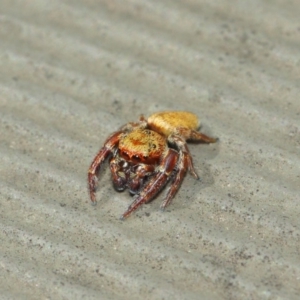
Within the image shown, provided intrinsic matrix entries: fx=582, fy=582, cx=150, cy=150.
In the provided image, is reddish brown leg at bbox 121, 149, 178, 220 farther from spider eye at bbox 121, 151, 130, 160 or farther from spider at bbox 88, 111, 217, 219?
spider eye at bbox 121, 151, 130, 160

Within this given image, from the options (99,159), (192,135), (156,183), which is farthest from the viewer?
(192,135)

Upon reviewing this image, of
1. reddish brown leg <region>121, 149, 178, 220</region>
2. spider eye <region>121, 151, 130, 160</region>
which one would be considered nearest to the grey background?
reddish brown leg <region>121, 149, 178, 220</region>

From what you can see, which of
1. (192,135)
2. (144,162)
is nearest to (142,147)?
(144,162)

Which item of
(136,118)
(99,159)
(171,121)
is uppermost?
(171,121)

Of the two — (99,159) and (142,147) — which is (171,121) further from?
(99,159)

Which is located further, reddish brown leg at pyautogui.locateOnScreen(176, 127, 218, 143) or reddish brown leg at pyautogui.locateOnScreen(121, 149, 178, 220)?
reddish brown leg at pyautogui.locateOnScreen(176, 127, 218, 143)
